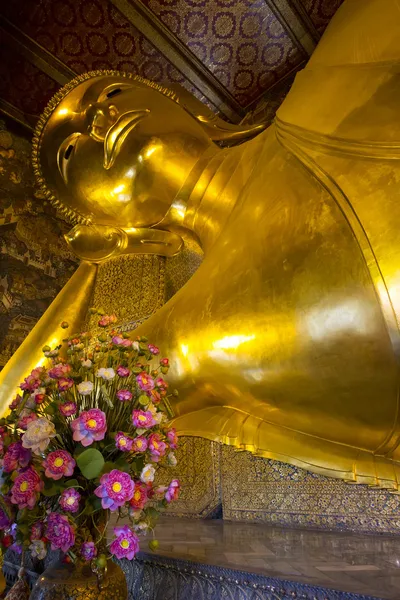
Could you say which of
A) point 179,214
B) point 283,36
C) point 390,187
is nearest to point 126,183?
point 179,214

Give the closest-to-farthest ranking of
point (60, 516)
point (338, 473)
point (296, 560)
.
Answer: point (60, 516)
point (296, 560)
point (338, 473)

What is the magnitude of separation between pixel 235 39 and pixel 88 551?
2517 mm

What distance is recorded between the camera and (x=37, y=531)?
0.65 meters

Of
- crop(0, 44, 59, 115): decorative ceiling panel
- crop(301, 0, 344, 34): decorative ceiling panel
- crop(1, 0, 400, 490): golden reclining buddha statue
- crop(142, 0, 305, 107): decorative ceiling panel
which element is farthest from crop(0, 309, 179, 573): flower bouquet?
crop(0, 44, 59, 115): decorative ceiling panel

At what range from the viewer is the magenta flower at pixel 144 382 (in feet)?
2.39

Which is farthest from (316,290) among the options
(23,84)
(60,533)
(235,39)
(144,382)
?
(23,84)

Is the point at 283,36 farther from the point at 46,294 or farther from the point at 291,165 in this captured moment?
the point at 46,294

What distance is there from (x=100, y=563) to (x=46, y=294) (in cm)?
258

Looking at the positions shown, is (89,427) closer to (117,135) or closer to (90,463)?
(90,463)

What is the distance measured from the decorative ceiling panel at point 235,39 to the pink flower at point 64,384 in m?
2.20

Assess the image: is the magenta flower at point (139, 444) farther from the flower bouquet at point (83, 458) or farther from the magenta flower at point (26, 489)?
the magenta flower at point (26, 489)

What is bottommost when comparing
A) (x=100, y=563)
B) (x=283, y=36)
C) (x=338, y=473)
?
(x=283, y=36)

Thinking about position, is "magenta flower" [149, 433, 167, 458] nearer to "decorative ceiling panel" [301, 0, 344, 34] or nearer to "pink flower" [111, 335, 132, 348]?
"pink flower" [111, 335, 132, 348]

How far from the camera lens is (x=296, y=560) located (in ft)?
2.60
